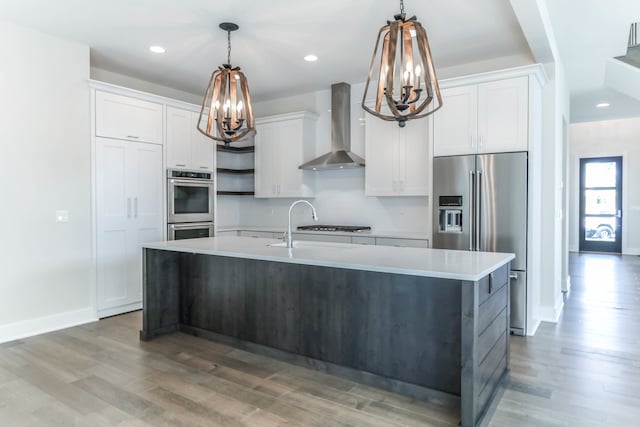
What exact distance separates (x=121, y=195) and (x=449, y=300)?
12.2 feet

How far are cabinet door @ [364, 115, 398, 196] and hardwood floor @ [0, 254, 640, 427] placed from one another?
86.9 inches

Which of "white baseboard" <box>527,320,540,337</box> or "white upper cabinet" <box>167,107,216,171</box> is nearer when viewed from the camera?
"white baseboard" <box>527,320,540,337</box>

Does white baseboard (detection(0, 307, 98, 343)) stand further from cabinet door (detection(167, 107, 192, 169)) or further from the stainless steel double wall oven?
cabinet door (detection(167, 107, 192, 169))

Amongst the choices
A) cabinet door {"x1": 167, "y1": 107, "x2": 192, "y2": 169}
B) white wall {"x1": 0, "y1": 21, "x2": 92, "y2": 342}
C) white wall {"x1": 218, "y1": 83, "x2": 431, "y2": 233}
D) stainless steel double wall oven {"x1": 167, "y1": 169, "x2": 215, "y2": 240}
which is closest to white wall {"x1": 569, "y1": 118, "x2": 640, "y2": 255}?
white wall {"x1": 218, "y1": 83, "x2": 431, "y2": 233}

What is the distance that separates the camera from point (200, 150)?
5395 mm

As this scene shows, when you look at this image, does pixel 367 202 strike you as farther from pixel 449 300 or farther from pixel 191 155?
pixel 449 300

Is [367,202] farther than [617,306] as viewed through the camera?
Yes

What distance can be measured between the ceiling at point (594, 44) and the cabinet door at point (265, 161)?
3.68 m

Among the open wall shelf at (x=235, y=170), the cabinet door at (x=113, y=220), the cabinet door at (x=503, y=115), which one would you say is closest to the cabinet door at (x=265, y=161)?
the open wall shelf at (x=235, y=170)

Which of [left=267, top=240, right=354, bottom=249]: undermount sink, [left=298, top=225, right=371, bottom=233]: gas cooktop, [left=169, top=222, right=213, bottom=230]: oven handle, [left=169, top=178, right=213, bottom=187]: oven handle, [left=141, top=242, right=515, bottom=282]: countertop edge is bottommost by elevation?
[left=141, top=242, right=515, bottom=282]: countertop edge

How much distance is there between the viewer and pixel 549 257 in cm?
423

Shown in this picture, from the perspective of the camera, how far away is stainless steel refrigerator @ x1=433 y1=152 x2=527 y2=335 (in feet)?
12.6

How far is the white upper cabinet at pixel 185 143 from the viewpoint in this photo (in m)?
5.04

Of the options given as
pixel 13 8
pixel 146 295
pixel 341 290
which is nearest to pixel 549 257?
pixel 341 290
